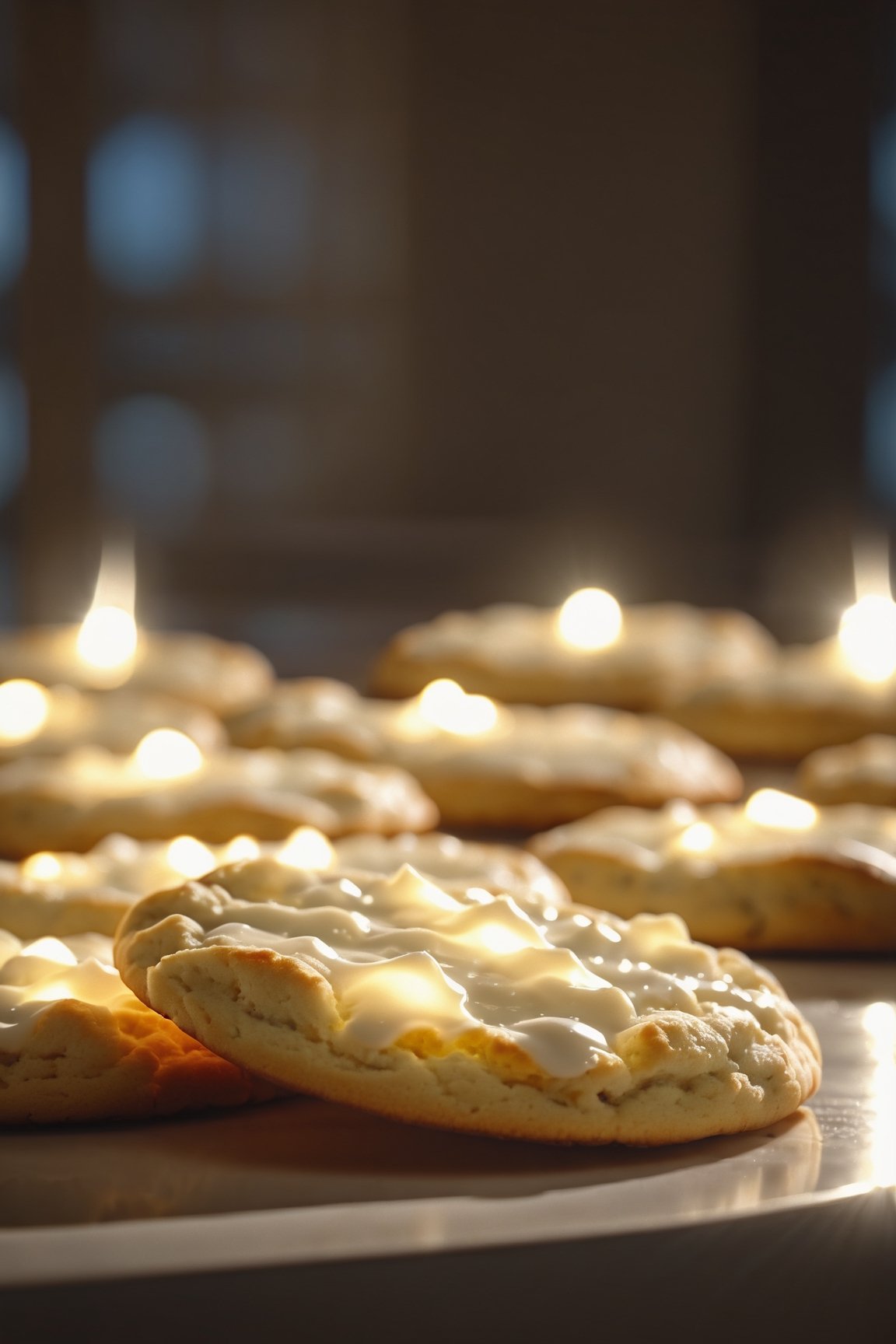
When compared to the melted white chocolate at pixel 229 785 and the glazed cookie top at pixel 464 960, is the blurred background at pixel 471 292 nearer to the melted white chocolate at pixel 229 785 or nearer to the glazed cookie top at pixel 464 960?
the melted white chocolate at pixel 229 785

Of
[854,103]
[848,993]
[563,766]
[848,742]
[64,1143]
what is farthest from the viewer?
[854,103]

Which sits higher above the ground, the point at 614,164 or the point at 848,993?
the point at 614,164

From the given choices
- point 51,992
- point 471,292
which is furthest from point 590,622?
point 471,292

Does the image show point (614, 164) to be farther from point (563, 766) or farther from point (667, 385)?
point (563, 766)

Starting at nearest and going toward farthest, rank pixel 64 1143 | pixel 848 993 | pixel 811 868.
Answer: pixel 64 1143 < pixel 848 993 < pixel 811 868

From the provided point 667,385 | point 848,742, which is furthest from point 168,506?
Answer: point 848,742

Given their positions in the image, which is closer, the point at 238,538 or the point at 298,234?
the point at 238,538

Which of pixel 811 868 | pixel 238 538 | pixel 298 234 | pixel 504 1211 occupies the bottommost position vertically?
pixel 504 1211
